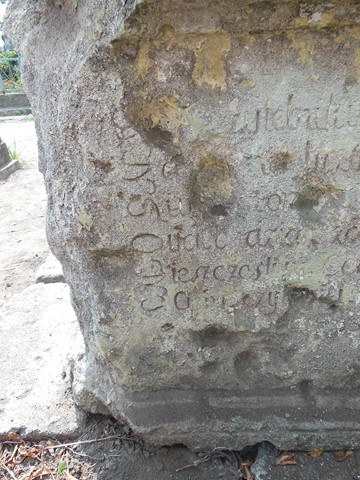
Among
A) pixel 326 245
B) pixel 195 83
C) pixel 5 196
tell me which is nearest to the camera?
pixel 195 83

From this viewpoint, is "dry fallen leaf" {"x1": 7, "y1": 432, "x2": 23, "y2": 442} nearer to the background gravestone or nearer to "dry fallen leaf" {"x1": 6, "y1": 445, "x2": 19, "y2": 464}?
"dry fallen leaf" {"x1": 6, "y1": 445, "x2": 19, "y2": 464}

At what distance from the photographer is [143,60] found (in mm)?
903

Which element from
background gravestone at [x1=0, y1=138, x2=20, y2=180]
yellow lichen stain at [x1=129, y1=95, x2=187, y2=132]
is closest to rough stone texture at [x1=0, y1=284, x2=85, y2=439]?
yellow lichen stain at [x1=129, y1=95, x2=187, y2=132]

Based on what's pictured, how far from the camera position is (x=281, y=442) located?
130 centimetres

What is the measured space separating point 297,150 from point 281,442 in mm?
817

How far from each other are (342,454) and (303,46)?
1086 mm

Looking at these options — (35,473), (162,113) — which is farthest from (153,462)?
(162,113)

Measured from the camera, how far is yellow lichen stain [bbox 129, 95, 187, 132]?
37.3 inches

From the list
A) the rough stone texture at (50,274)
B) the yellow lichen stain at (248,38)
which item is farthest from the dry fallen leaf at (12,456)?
the yellow lichen stain at (248,38)

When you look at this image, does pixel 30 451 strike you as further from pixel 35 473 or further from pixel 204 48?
pixel 204 48

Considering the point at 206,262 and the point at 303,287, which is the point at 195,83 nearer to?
the point at 206,262

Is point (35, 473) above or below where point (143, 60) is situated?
below

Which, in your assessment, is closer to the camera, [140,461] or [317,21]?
[317,21]

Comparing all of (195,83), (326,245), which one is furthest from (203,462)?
(195,83)
